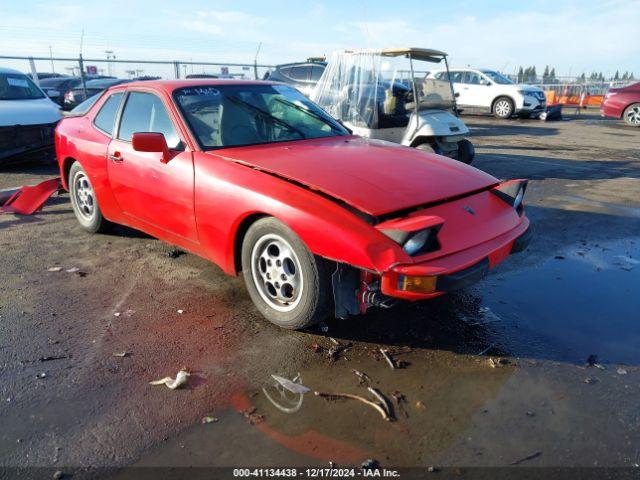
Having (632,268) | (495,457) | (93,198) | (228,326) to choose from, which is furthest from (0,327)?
(632,268)

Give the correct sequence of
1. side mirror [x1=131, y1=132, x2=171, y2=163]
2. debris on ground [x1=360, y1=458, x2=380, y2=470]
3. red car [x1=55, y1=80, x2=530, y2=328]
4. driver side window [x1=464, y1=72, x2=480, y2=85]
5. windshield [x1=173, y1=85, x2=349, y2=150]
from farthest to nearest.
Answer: driver side window [x1=464, y1=72, x2=480, y2=85] → windshield [x1=173, y1=85, x2=349, y2=150] → side mirror [x1=131, y1=132, x2=171, y2=163] → red car [x1=55, y1=80, x2=530, y2=328] → debris on ground [x1=360, y1=458, x2=380, y2=470]

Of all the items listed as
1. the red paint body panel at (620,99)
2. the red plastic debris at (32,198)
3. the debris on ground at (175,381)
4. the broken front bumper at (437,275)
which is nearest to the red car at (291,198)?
the broken front bumper at (437,275)

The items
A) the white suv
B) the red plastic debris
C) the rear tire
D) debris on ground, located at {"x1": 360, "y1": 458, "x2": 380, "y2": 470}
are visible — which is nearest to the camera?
debris on ground, located at {"x1": 360, "y1": 458, "x2": 380, "y2": 470}

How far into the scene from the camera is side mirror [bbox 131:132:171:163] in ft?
11.6

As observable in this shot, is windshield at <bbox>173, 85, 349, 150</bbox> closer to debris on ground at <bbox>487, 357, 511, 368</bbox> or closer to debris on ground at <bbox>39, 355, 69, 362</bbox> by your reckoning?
debris on ground at <bbox>39, 355, 69, 362</bbox>

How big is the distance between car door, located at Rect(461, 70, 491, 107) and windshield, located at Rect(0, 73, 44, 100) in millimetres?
14701

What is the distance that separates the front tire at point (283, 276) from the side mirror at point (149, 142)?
102 cm

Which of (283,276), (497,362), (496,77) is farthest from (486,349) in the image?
(496,77)

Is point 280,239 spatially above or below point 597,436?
above

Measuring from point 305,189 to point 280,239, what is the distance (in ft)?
1.15

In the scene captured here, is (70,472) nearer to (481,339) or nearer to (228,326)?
(228,326)

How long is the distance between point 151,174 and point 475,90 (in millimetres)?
17200

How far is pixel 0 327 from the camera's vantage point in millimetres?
3324

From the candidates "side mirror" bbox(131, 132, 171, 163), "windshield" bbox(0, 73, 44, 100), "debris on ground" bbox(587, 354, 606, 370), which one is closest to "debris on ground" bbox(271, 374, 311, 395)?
"debris on ground" bbox(587, 354, 606, 370)
